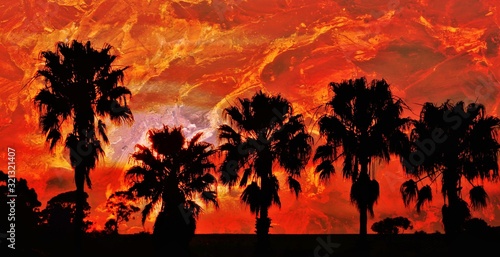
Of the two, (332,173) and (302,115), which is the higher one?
(302,115)

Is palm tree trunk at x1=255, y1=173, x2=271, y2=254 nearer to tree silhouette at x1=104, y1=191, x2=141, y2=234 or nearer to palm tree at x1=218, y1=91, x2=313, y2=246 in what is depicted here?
palm tree at x1=218, y1=91, x2=313, y2=246

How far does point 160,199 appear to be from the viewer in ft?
169

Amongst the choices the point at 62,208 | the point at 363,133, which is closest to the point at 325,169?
the point at 363,133

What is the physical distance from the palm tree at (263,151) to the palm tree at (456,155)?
702 cm

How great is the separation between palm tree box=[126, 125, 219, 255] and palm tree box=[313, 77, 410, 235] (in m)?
6.96

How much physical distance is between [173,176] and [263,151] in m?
5.79

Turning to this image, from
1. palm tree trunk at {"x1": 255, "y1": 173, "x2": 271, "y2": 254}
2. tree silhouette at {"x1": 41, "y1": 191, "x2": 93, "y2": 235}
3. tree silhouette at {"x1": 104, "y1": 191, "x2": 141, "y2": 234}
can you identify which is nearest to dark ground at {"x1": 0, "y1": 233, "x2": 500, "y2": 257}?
palm tree trunk at {"x1": 255, "y1": 173, "x2": 271, "y2": 254}

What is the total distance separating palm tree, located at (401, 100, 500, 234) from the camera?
161 ft

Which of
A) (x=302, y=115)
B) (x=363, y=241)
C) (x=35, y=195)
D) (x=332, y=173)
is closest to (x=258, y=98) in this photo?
(x=302, y=115)

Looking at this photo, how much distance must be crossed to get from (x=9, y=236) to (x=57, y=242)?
559 centimetres

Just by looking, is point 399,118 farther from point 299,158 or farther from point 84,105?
point 84,105

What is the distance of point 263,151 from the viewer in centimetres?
→ 5297

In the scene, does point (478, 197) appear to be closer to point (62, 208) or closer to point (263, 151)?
point (263, 151)

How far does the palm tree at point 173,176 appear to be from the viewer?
5072 cm
